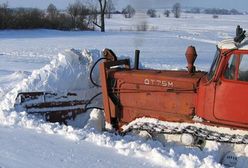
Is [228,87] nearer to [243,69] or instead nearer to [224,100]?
[224,100]

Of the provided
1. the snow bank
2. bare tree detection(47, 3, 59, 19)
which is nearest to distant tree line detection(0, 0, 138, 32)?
bare tree detection(47, 3, 59, 19)

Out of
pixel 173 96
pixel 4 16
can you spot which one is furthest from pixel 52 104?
pixel 4 16

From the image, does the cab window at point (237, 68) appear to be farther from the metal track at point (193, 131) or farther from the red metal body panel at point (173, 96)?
the metal track at point (193, 131)

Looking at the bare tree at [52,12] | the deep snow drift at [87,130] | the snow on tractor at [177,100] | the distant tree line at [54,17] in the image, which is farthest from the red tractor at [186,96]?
the bare tree at [52,12]

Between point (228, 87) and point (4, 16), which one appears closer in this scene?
point (228, 87)

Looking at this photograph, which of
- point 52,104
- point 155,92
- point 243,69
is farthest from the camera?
point 52,104

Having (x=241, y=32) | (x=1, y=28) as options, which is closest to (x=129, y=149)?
(x=241, y=32)

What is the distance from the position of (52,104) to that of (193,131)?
348 centimetres

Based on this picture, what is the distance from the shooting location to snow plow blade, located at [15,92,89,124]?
10039 millimetres

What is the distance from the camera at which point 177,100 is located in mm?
8781

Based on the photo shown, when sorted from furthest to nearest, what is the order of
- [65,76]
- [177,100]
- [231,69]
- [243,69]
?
1. [65,76]
2. [177,100]
3. [231,69]
4. [243,69]

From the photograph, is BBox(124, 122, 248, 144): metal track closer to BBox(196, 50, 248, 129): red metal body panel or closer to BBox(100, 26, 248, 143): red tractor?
BBox(100, 26, 248, 143): red tractor

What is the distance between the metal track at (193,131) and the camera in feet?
25.2

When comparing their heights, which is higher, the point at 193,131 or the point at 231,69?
the point at 231,69
